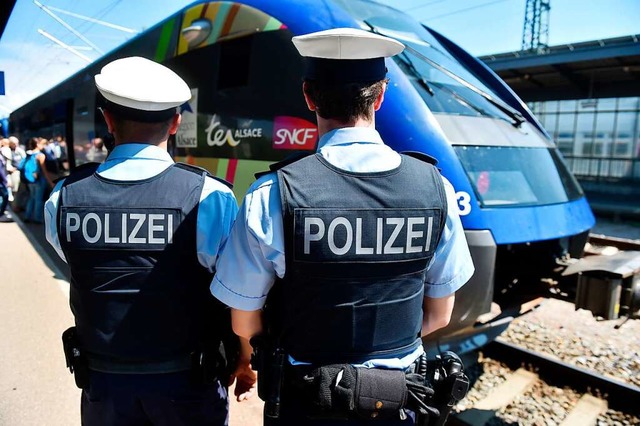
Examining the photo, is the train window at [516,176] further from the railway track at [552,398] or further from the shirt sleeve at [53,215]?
the shirt sleeve at [53,215]

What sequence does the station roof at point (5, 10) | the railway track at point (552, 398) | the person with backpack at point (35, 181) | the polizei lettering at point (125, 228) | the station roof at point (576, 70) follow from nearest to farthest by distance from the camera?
the polizei lettering at point (125, 228), the railway track at point (552, 398), the station roof at point (5, 10), the station roof at point (576, 70), the person with backpack at point (35, 181)

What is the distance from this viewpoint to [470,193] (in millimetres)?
2826

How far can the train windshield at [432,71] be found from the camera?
3.23 m

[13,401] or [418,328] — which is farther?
[13,401]

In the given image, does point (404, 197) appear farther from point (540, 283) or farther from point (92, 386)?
point (540, 283)

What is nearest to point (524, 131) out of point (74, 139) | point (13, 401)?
point (13, 401)

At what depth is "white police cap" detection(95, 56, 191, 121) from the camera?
1.65 metres

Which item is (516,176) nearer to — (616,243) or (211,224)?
(616,243)

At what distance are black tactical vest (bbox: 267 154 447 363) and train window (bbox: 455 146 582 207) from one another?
1565 mm

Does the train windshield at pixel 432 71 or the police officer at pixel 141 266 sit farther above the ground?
the train windshield at pixel 432 71

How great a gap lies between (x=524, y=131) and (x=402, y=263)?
A: 264 centimetres

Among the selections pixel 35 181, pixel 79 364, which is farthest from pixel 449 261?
pixel 35 181

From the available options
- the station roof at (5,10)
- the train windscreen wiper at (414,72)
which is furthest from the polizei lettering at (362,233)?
the station roof at (5,10)

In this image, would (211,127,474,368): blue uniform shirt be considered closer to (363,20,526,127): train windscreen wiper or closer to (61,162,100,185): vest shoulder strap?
(61,162,100,185): vest shoulder strap
